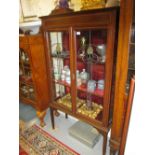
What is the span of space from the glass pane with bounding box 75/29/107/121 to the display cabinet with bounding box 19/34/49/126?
605 millimetres

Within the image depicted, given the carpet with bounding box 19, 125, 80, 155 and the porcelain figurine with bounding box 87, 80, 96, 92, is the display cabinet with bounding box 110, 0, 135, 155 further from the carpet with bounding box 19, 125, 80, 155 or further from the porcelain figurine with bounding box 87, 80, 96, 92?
the carpet with bounding box 19, 125, 80, 155

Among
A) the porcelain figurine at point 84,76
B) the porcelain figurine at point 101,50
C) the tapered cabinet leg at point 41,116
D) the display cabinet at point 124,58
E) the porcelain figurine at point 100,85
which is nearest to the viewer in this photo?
the display cabinet at point 124,58

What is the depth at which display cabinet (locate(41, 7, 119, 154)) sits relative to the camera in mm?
1261

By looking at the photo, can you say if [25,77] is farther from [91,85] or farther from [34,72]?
[91,85]

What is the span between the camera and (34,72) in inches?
76.2

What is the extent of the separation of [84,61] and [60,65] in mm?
446

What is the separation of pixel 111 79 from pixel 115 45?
0.33 meters

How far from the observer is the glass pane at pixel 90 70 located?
146cm

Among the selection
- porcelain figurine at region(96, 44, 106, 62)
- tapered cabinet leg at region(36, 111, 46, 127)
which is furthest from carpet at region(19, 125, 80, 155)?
porcelain figurine at region(96, 44, 106, 62)

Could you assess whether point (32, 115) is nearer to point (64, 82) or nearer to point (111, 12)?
point (64, 82)

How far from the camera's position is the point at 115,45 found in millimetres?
1227

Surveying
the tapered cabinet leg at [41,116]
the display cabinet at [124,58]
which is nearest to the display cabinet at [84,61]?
the display cabinet at [124,58]

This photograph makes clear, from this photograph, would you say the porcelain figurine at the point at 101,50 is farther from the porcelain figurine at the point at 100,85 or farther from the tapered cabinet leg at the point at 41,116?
the tapered cabinet leg at the point at 41,116

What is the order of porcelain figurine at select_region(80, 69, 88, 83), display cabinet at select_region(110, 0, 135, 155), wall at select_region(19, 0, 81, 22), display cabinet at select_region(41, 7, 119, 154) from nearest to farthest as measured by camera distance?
display cabinet at select_region(110, 0, 135, 155), display cabinet at select_region(41, 7, 119, 154), porcelain figurine at select_region(80, 69, 88, 83), wall at select_region(19, 0, 81, 22)
